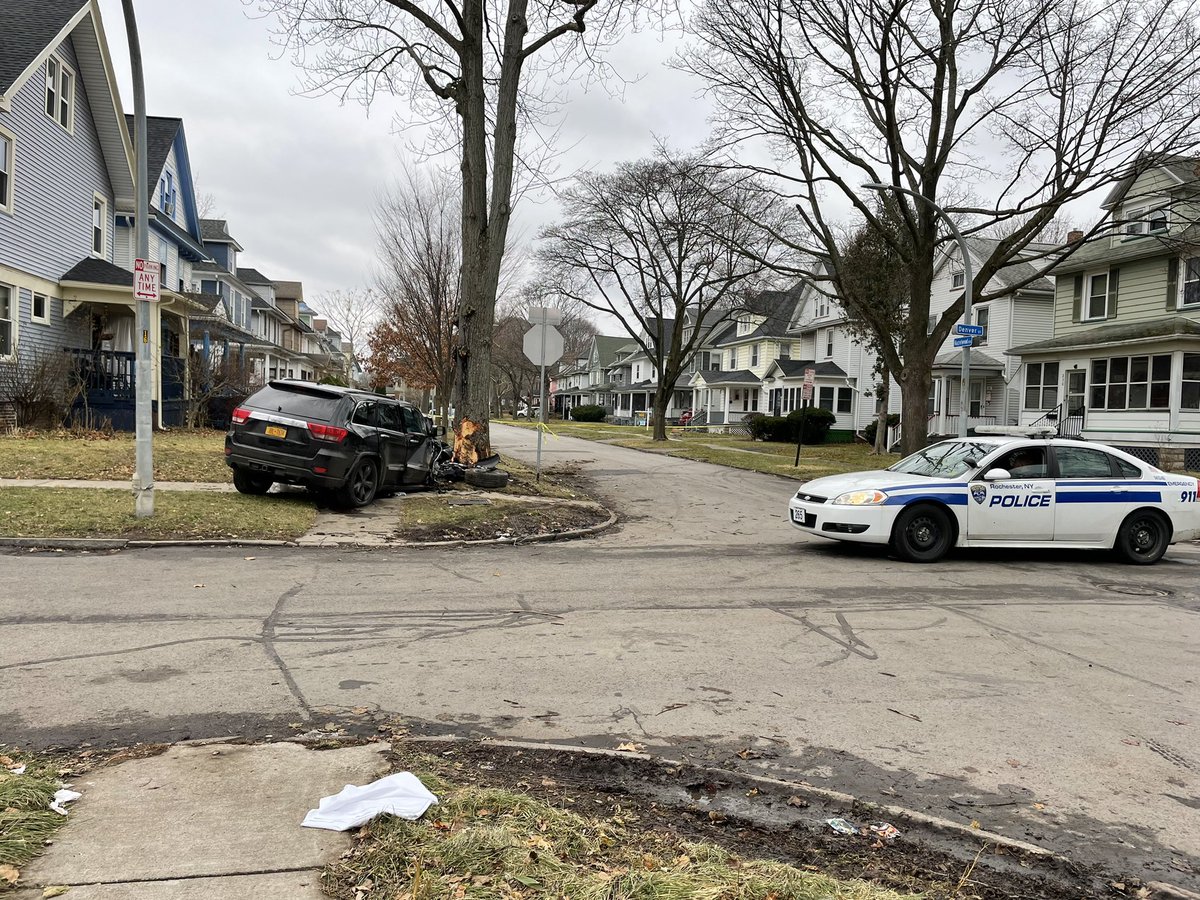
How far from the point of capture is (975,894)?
309cm

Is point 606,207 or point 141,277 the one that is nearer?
point 141,277

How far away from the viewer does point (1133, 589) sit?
950cm

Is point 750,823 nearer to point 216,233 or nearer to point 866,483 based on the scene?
point 866,483

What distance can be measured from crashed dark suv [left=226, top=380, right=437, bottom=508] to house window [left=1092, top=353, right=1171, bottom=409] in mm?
24473

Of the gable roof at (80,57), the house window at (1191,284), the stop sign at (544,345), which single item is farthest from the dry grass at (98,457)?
the house window at (1191,284)

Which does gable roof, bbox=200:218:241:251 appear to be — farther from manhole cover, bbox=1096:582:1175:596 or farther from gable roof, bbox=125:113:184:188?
manhole cover, bbox=1096:582:1175:596

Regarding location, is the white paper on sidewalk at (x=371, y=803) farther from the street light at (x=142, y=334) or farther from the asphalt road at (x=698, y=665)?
the street light at (x=142, y=334)

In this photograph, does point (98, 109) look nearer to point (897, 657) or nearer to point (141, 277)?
point (141, 277)

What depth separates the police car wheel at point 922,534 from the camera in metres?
10.6

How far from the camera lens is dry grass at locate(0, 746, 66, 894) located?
2953mm

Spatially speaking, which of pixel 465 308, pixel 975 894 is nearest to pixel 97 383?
pixel 465 308

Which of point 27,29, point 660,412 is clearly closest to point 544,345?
point 27,29

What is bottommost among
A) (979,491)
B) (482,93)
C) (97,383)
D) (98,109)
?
(979,491)

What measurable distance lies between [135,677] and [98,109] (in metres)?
23.6
